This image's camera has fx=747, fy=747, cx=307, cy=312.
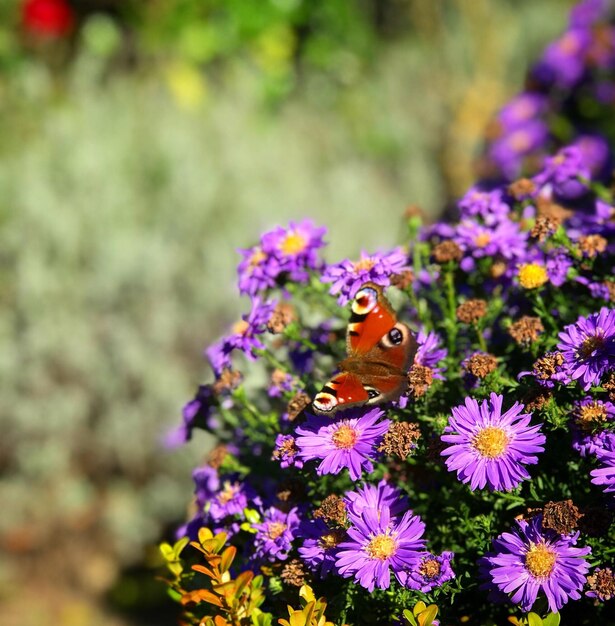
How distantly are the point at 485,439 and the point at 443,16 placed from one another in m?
4.96

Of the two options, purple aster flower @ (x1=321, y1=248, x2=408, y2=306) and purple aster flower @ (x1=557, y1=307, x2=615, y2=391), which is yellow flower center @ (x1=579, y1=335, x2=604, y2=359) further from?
purple aster flower @ (x1=321, y1=248, x2=408, y2=306)

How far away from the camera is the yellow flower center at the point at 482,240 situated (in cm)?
158

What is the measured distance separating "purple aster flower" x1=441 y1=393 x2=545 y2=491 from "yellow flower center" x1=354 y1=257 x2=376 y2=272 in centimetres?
38

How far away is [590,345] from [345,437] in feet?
1.40

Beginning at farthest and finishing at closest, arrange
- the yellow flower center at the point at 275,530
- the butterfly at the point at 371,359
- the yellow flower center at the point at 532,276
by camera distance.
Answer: the yellow flower center at the point at 532,276
the yellow flower center at the point at 275,530
the butterfly at the point at 371,359

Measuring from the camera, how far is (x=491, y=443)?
115 cm

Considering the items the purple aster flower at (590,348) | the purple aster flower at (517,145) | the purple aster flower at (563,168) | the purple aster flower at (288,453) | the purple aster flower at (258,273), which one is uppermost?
the purple aster flower at (517,145)

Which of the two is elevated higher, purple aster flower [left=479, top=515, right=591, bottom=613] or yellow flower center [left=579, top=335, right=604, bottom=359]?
yellow flower center [left=579, top=335, right=604, bottom=359]

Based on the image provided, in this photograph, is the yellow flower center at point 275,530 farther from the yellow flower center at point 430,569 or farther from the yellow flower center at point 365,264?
the yellow flower center at point 365,264

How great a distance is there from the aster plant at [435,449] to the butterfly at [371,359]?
1 centimetres

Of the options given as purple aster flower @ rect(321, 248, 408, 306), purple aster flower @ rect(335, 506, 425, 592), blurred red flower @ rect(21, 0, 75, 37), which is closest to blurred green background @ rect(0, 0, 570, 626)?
blurred red flower @ rect(21, 0, 75, 37)

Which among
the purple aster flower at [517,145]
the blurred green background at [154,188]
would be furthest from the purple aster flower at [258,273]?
the purple aster flower at [517,145]

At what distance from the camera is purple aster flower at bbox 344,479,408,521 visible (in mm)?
1198

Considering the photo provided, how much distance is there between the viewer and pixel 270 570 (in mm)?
1310
